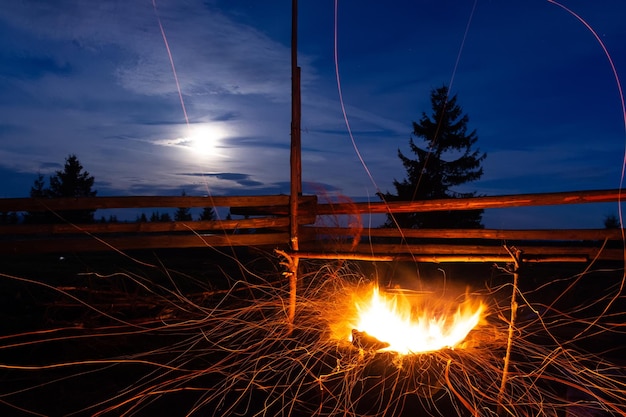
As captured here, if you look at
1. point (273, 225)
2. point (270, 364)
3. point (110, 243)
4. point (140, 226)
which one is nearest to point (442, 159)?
point (273, 225)

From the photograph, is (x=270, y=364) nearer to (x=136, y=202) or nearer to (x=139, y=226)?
(x=139, y=226)

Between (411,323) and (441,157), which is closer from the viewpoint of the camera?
(411,323)

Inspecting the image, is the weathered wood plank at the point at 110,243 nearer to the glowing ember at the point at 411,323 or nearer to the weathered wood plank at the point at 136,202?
the weathered wood plank at the point at 136,202

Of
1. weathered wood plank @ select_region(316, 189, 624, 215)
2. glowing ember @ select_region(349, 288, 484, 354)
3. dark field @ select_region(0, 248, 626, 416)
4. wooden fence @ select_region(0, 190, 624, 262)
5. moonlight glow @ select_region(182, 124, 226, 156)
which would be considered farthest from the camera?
wooden fence @ select_region(0, 190, 624, 262)

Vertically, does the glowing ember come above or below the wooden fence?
below

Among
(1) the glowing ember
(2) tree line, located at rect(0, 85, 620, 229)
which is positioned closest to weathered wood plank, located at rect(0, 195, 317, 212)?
(1) the glowing ember

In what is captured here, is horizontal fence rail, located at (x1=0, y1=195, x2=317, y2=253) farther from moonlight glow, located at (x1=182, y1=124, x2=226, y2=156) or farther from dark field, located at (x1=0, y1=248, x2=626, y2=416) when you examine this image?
moonlight glow, located at (x1=182, y1=124, x2=226, y2=156)

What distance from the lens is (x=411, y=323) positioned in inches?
126

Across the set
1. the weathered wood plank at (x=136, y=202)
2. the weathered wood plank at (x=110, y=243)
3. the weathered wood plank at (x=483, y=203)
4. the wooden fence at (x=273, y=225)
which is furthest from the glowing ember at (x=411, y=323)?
the weathered wood plank at (x=136, y=202)

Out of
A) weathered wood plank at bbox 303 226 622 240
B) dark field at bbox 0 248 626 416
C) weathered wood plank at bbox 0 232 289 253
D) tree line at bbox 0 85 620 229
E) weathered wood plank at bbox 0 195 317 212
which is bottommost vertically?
dark field at bbox 0 248 626 416

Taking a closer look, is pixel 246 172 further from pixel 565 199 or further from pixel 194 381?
pixel 565 199

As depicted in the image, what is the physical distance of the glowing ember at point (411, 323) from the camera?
119 inches

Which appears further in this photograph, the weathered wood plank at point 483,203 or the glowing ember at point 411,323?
the weathered wood plank at point 483,203

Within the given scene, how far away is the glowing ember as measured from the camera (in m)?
3.03
